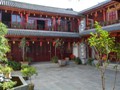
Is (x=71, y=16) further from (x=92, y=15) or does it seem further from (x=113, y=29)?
(x=113, y=29)

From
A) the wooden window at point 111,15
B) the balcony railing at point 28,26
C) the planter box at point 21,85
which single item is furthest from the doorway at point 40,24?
the planter box at point 21,85

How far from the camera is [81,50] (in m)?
19.4

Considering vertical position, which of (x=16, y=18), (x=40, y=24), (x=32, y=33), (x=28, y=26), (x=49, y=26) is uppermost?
(x=16, y=18)

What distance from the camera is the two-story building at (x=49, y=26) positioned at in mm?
16344

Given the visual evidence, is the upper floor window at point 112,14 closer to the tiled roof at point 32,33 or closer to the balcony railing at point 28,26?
the tiled roof at point 32,33

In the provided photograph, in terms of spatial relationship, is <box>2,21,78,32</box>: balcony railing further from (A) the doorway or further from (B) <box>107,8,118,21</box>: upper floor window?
(B) <box>107,8,118,21</box>: upper floor window

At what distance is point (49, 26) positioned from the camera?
19.6 m

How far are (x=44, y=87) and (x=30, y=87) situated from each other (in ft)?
3.99

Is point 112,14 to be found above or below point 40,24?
above

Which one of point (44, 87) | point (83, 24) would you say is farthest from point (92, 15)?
point (44, 87)

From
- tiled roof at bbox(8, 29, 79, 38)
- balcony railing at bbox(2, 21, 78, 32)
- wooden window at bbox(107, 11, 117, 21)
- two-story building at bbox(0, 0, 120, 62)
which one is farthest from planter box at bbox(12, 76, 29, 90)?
wooden window at bbox(107, 11, 117, 21)

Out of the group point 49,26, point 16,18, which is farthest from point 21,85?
point 49,26

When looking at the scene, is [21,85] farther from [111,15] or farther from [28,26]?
[111,15]

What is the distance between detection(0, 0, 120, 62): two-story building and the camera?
16344mm
